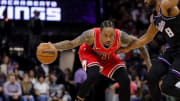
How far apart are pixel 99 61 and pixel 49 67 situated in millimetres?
5964

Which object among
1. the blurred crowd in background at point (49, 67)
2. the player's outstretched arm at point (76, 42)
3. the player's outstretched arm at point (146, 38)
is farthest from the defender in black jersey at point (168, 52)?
the blurred crowd in background at point (49, 67)

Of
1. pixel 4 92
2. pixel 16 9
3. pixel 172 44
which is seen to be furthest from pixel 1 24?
pixel 172 44

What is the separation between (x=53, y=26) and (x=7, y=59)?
7.42ft

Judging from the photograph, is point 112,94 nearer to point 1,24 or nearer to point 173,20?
point 1,24

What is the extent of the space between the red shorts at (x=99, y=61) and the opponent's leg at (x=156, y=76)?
0.99m

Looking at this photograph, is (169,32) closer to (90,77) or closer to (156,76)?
(156,76)

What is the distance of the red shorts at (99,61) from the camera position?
18.0ft

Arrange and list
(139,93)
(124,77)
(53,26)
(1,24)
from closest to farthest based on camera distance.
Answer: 1. (124,77)
2. (139,93)
3. (1,24)
4. (53,26)

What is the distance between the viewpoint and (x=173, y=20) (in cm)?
438

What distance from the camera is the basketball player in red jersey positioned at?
534 cm

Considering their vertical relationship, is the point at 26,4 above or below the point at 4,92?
above

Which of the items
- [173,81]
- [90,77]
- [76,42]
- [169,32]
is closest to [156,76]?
[173,81]

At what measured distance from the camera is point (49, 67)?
449 inches

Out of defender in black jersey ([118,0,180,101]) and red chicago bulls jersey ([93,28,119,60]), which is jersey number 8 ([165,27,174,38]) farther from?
red chicago bulls jersey ([93,28,119,60])
